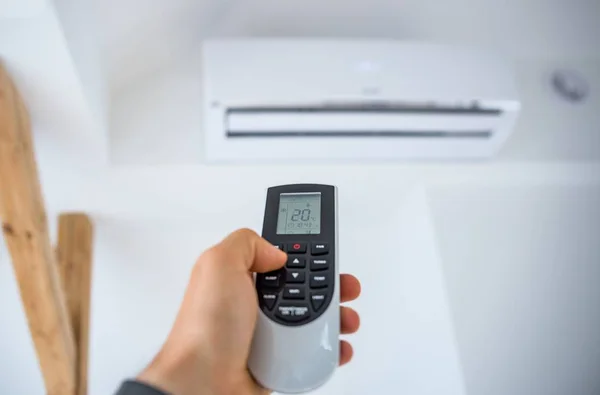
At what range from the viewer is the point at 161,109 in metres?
1.53

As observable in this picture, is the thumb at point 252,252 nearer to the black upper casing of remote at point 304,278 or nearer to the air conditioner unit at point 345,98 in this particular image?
the black upper casing of remote at point 304,278

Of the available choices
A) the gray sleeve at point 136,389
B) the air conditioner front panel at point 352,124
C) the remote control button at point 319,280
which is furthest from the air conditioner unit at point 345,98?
the gray sleeve at point 136,389

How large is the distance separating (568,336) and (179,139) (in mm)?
933

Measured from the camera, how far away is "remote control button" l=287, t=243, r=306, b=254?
0.74 metres

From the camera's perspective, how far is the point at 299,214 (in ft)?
2.54

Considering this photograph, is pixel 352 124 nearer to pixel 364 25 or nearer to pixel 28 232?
pixel 364 25

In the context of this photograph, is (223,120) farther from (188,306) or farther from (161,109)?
(188,306)

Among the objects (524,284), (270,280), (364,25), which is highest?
(364,25)

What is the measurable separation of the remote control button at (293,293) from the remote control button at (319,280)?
1 cm

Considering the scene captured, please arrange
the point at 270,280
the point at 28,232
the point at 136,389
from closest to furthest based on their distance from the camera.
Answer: the point at 136,389, the point at 270,280, the point at 28,232

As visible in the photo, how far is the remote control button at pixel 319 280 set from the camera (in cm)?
71

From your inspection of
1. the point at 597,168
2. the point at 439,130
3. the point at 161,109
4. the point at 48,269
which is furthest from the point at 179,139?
the point at 597,168

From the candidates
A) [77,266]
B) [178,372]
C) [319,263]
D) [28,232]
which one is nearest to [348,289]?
[319,263]

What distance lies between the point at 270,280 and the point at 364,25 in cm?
98
